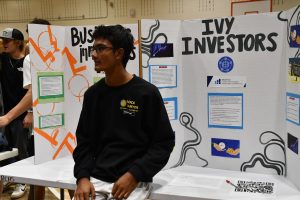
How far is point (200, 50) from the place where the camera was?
1.90 metres

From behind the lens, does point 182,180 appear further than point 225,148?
No

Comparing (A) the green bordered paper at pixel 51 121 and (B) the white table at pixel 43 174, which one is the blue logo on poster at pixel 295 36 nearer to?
(B) the white table at pixel 43 174

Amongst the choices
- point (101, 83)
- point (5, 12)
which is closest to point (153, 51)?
point (101, 83)

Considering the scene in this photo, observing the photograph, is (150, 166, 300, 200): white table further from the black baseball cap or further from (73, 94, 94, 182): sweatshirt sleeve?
the black baseball cap

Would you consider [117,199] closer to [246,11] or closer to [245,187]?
[245,187]

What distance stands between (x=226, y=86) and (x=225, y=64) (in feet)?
0.39

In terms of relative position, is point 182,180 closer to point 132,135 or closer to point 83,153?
point 132,135

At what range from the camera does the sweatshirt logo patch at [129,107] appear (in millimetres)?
1502

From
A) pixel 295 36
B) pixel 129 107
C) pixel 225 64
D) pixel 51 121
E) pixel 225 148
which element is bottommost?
pixel 225 148

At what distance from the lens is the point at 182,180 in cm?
174

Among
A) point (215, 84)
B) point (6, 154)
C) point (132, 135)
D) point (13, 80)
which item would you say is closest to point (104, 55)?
point (132, 135)

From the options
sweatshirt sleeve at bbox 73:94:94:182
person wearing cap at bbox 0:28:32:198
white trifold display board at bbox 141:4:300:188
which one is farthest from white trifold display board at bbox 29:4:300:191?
person wearing cap at bbox 0:28:32:198

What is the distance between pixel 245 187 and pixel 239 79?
1.84ft

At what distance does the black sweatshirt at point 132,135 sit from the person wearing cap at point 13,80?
1398 millimetres
